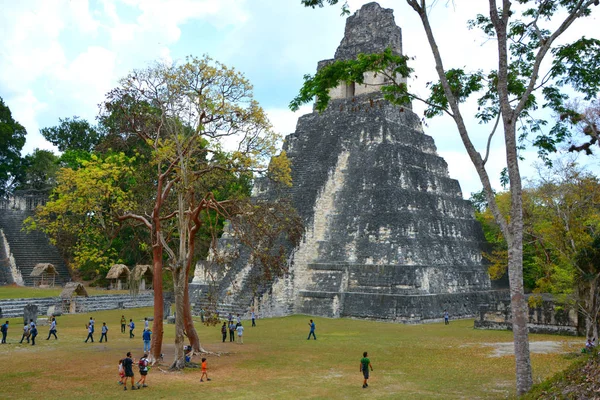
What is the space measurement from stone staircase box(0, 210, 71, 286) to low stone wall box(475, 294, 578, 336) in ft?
93.8

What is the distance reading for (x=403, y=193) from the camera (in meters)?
25.1

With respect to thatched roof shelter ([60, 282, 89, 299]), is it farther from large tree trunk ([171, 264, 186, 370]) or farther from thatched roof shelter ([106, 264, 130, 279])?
large tree trunk ([171, 264, 186, 370])

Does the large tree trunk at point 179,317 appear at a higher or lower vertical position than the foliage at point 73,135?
lower

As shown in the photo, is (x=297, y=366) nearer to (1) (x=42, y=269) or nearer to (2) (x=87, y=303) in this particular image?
(2) (x=87, y=303)

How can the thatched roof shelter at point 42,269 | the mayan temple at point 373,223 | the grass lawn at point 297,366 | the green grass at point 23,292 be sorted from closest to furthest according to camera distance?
the grass lawn at point 297,366 < the mayan temple at point 373,223 < the green grass at point 23,292 < the thatched roof shelter at point 42,269

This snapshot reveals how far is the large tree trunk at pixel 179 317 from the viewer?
1260 centimetres

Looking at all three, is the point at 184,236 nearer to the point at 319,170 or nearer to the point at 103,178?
the point at 103,178

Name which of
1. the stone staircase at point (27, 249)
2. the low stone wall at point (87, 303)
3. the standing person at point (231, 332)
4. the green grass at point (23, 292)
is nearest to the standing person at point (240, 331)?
the standing person at point (231, 332)

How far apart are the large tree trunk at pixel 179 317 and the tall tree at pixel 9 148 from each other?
39.5m

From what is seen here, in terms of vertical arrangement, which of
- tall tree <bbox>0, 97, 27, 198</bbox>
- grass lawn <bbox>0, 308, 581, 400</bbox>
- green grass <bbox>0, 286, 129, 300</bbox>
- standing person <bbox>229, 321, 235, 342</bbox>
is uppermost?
tall tree <bbox>0, 97, 27, 198</bbox>

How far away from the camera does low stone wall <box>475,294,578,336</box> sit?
18703 mm

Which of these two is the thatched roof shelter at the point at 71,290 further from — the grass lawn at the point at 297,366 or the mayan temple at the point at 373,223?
the grass lawn at the point at 297,366

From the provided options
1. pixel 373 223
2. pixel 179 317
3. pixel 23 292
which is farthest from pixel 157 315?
pixel 23 292

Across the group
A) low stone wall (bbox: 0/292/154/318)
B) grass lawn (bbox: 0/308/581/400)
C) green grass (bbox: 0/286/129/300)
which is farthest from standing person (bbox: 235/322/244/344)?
green grass (bbox: 0/286/129/300)
